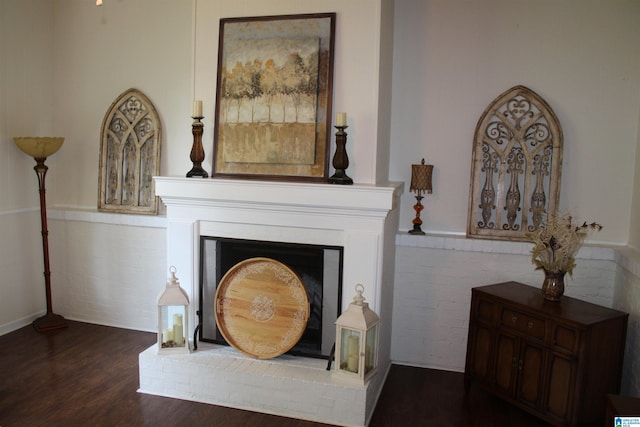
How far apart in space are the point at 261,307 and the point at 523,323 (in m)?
1.66

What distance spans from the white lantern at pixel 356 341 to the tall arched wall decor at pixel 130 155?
2108 millimetres

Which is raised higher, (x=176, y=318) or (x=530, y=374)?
(x=176, y=318)

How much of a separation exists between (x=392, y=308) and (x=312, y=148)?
1.43 meters

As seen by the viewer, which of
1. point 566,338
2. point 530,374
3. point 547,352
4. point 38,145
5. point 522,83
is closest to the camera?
point 566,338

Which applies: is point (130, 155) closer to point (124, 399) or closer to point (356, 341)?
point (124, 399)

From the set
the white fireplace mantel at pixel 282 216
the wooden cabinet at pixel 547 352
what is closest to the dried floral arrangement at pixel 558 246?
the wooden cabinet at pixel 547 352

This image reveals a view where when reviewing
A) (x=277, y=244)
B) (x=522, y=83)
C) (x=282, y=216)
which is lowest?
(x=277, y=244)

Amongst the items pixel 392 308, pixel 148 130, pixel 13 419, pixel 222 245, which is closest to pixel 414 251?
pixel 392 308

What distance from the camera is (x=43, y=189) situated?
4.34m

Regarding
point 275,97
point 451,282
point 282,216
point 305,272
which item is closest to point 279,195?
point 282,216

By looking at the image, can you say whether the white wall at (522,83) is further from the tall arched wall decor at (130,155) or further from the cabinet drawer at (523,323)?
the tall arched wall decor at (130,155)

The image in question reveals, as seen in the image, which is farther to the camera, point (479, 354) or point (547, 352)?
point (479, 354)

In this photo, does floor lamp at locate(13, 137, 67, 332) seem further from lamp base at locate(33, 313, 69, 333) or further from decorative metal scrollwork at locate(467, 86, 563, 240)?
decorative metal scrollwork at locate(467, 86, 563, 240)

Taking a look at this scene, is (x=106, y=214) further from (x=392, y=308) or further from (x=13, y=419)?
(x=392, y=308)
